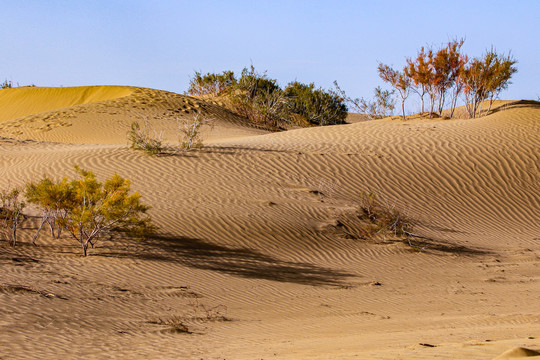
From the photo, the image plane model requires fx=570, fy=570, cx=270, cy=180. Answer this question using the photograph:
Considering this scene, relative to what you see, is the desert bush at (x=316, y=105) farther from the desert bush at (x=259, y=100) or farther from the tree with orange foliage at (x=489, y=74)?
the tree with orange foliage at (x=489, y=74)

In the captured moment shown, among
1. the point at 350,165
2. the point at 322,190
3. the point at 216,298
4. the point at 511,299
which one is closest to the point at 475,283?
the point at 511,299

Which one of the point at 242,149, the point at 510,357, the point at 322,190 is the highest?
the point at 242,149

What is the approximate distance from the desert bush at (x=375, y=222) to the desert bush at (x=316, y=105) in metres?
22.8

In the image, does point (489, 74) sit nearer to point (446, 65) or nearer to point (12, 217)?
point (446, 65)

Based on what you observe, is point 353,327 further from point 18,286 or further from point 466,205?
point 466,205

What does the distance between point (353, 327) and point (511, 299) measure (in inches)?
111

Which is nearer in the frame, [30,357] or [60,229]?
[30,357]

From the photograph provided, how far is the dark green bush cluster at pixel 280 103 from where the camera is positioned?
113ft

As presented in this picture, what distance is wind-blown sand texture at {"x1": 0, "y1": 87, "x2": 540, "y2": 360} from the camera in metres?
5.38

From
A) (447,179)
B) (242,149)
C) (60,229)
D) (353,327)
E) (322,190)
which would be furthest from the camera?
(242,149)

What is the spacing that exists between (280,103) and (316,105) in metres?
3.01

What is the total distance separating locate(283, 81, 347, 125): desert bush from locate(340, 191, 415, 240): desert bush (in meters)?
22.8

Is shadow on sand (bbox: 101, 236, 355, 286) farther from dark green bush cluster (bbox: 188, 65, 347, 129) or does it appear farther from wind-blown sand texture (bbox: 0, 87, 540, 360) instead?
dark green bush cluster (bbox: 188, 65, 347, 129)

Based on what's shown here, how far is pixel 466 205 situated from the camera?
14977mm
